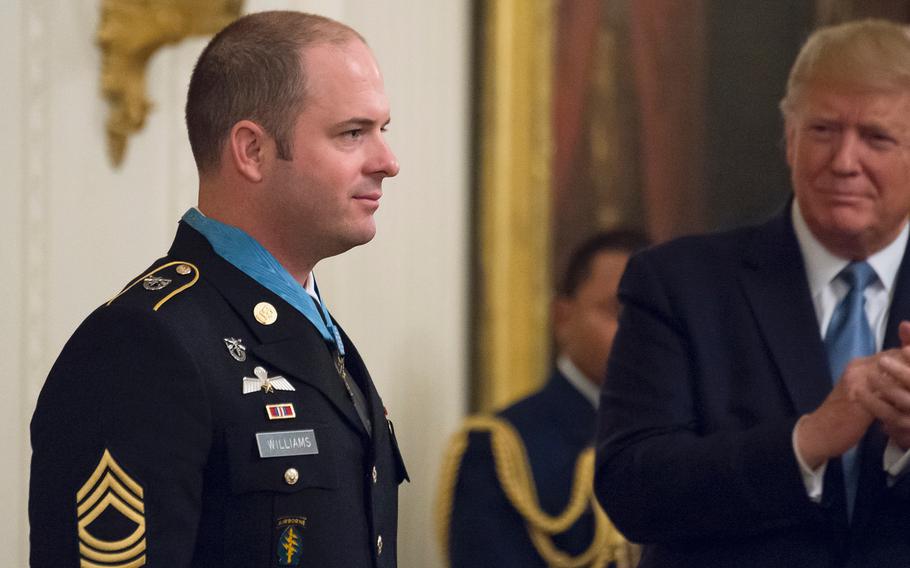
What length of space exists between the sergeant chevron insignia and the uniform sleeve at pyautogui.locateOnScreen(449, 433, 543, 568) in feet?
6.66

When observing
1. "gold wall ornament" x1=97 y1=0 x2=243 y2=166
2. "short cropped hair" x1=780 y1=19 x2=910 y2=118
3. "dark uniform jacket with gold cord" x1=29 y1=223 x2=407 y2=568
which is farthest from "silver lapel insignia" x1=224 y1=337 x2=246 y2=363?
"gold wall ornament" x1=97 y1=0 x2=243 y2=166

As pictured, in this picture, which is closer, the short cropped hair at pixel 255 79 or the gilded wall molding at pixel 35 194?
the short cropped hair at pixel 255 79

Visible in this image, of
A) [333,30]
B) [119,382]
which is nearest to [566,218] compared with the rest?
[333,30]

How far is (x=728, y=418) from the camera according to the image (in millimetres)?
2418

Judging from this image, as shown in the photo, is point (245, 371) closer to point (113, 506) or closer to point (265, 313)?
point (265, 313)

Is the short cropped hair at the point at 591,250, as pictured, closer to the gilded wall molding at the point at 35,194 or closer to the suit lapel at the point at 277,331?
the gilded wall molding at the point at 35,194

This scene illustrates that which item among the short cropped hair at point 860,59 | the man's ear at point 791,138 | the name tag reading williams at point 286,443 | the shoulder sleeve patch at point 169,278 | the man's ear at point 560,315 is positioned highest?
the short cropped hair at point 860,59

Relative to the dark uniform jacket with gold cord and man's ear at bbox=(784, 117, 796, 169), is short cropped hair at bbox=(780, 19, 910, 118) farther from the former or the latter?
the dark uniform jacket with gold cord

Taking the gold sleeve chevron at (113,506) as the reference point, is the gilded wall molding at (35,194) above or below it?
above

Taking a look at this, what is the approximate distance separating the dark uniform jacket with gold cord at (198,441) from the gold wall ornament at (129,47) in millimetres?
1061

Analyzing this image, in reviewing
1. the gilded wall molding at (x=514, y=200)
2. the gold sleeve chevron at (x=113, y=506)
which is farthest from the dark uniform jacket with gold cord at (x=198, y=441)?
the gilded wall molding at (x=514, y=200)

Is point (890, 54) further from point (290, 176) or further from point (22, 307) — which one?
point (22, 307)

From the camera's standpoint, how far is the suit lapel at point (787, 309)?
7.89ft

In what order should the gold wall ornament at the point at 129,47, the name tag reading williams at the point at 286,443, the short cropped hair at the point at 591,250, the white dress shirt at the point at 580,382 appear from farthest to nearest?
the short cropped hair at the point at 591,250, the white dress shirt at the point at 580,382, the gold wall ornament at the point at 129,47, the name tag reading williams at the point at 286,443
